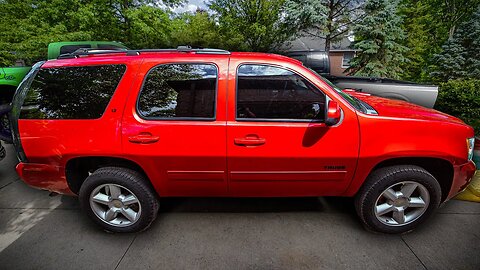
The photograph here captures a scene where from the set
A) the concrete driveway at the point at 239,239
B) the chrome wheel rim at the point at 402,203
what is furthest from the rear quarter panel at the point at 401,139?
the concrete driveway at the point at 239,239

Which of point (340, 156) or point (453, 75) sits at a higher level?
point (453, 75)

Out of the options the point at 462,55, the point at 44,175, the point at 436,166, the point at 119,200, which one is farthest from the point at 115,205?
the point at 462,55

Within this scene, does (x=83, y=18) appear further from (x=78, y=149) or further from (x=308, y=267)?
(x=308, y=267)

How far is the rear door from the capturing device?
2297 millimetres

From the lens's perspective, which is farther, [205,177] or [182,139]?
[205,177]

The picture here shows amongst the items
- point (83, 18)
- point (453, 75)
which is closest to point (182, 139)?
point (83, 18)

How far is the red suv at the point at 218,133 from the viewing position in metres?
2.29

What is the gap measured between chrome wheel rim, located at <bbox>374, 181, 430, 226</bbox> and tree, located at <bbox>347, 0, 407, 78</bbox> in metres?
8.67

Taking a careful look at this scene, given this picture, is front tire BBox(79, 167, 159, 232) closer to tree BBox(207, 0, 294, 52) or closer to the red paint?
the red paint

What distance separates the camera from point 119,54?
2.53 metres

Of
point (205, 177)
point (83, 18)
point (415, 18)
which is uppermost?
point (415, 18)

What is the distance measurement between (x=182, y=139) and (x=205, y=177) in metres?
0.45

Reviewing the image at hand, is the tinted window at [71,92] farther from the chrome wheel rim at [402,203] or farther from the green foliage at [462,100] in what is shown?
the green foliage at [462,100]

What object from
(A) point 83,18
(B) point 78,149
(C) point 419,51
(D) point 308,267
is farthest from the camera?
(C) point 419,51
